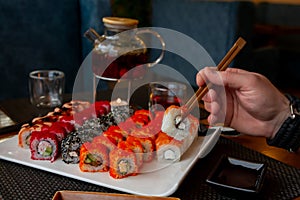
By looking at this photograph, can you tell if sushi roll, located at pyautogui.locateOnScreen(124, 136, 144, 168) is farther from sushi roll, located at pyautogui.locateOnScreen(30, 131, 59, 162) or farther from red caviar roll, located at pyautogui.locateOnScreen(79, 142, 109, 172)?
sushi roll, located at pyautogui.locateOnScreen(30, 131, 59, 162)

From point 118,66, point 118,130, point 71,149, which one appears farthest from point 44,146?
point 118,66

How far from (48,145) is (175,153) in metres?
0.27

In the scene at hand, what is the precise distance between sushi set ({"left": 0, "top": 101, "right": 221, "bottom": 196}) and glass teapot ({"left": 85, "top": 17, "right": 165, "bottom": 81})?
23cm

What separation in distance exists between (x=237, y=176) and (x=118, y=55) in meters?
0.55

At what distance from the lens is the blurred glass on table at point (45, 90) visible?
1.21 meters

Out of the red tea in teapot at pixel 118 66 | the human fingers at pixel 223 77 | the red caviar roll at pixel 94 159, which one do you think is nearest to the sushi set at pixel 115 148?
the red caviar roll at pixel 94 159

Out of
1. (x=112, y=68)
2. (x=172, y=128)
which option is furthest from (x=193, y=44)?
(x=172, y=128)

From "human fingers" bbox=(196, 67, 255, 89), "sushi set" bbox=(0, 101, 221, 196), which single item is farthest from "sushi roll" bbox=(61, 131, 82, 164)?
"human fingers" bbox=(196, 67, 255, 89)

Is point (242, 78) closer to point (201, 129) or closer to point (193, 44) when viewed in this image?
point (201, 129)

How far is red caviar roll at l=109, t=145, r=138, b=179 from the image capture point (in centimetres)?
76

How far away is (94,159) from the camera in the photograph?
776 mm

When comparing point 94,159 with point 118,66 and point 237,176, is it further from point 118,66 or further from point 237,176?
point 118,66

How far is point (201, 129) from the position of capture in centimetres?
99

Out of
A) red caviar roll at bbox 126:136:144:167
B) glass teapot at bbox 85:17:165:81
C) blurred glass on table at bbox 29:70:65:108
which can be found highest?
glass teapot at bbox 85:17:165:81
